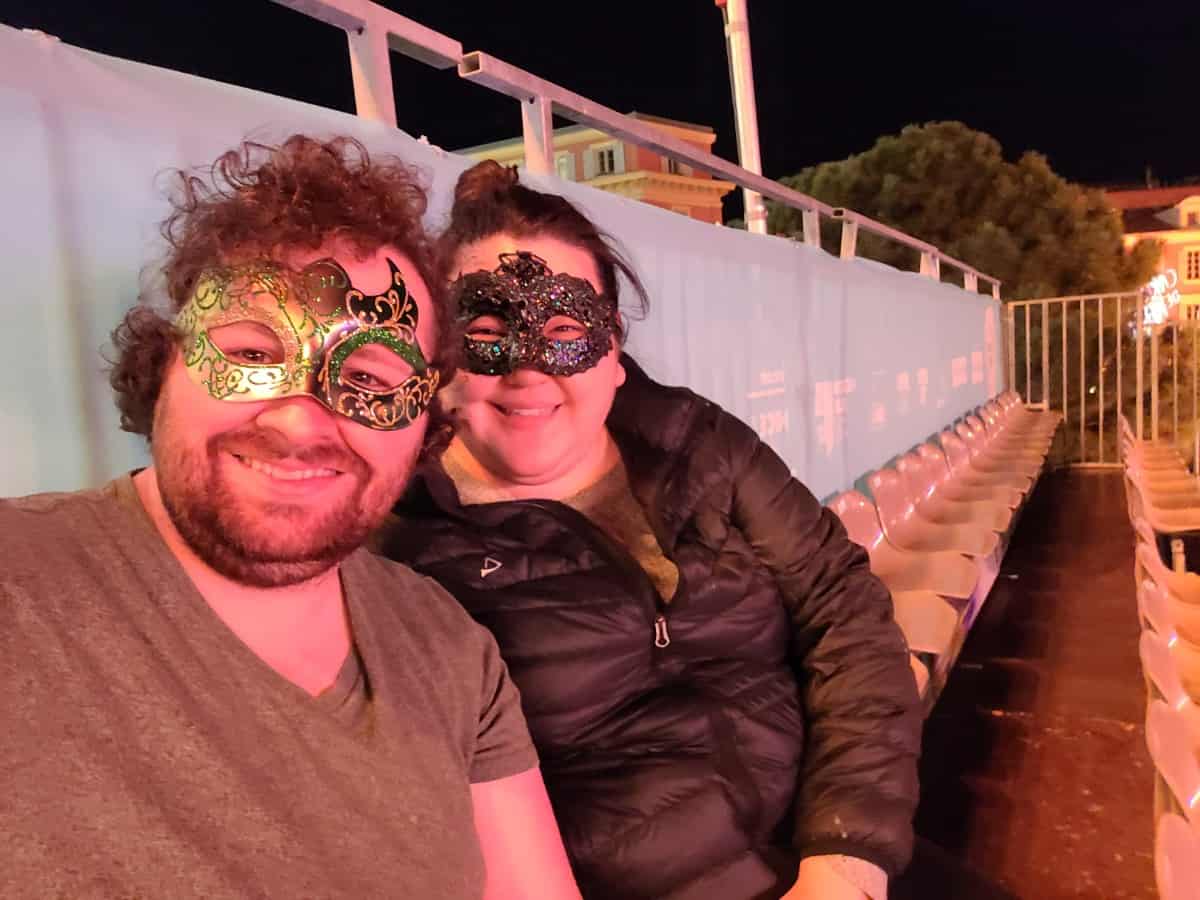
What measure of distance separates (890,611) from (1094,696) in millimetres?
2570

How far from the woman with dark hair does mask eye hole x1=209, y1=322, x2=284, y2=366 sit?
0.50 m

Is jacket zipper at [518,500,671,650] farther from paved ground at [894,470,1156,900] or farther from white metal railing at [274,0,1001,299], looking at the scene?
white metal railing at [274,0,1001,299]

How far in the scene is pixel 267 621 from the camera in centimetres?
95

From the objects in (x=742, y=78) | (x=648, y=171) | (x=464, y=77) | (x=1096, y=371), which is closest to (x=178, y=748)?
(x=464, y=77)

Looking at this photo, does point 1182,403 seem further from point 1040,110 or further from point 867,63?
point 1040,110

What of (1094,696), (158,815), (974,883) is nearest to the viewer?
(158,815)

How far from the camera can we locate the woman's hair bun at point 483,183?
1.57 meters

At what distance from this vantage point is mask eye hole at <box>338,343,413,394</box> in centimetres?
101

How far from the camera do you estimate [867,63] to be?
3023cm

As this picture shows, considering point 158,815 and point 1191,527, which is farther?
point 1191,527

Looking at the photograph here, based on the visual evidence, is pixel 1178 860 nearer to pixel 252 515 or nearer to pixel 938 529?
pixel 252 515

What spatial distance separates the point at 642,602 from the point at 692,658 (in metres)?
0.17

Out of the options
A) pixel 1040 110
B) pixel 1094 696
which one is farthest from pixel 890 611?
pixel 1040 110

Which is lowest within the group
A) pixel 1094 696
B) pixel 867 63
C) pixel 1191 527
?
pixel 1094 696
